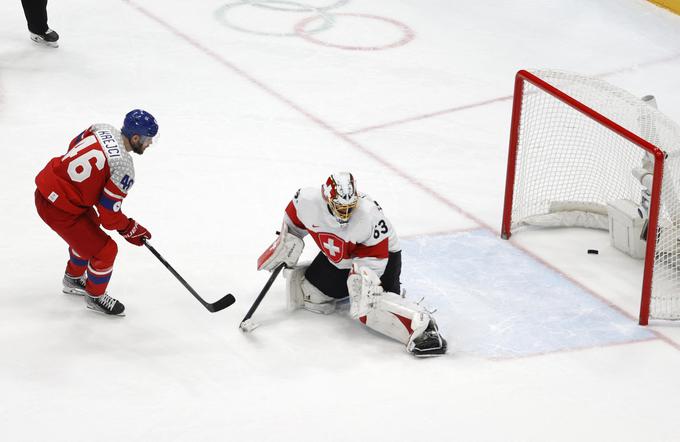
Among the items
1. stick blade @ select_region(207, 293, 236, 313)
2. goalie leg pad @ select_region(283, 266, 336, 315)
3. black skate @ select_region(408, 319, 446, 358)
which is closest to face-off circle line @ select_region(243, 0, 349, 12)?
goalie leg pad @ select_region(283, 266, 336, 315)

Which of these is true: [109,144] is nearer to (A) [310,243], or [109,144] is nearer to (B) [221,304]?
(B) [221,304]

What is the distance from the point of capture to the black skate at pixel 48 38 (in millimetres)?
7113

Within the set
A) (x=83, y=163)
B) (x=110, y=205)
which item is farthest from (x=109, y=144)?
(x=110, y=205)

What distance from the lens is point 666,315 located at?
4562mm

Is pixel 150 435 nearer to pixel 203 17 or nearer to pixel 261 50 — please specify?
pixel 261 50

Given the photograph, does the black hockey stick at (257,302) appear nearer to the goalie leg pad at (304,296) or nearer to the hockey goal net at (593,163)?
the goalie leg pad at (304,296)

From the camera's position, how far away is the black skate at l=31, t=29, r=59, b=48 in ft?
23.3

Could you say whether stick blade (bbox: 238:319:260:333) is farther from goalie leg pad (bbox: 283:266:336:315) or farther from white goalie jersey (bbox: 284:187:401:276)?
white goalie jersey (bbox: 284:187:401:276)

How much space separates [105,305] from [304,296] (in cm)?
74

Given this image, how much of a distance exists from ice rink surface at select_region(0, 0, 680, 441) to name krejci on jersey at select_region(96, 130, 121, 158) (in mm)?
683

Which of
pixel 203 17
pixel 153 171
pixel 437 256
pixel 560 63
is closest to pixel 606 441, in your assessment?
pixel 437 256

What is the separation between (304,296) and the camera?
4449mm

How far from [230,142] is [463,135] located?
1258 millimetres

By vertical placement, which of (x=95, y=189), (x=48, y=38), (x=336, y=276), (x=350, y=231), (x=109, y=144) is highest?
(x=109, y=144)
